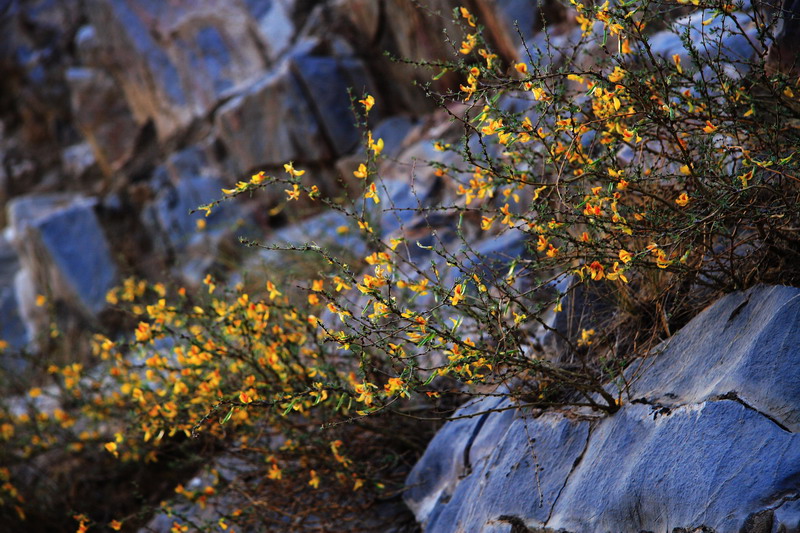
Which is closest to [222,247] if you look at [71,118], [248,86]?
[248,86]

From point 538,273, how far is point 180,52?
8.39 m

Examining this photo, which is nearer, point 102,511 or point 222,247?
point 102,511

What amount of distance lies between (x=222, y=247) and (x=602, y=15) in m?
6.82

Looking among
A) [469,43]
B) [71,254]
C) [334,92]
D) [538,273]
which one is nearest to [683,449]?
[538,273]

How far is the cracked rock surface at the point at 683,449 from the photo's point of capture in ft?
6.17

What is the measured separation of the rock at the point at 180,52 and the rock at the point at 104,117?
487 mm

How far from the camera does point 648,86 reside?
98.0 inches

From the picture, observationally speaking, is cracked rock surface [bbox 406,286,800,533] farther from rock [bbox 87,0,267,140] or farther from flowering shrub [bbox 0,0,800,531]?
rock [bbox 87,0,267,140]

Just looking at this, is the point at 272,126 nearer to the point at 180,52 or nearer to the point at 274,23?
the point at 274,23

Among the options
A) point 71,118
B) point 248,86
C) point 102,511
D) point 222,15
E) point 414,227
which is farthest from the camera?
point 71,118

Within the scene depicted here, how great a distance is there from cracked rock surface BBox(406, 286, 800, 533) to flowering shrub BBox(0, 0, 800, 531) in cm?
14

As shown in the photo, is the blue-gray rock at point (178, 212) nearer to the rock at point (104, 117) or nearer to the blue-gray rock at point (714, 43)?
the rock at point (104, 117)

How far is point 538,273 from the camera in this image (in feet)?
10.4

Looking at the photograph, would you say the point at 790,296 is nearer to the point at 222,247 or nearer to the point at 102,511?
the point at 102,511
